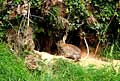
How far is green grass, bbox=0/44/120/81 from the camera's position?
18.6 feet

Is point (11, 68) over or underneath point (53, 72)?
over

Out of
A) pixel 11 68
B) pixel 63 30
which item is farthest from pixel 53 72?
pixel 63 30

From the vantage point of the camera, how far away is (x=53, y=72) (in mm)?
5992

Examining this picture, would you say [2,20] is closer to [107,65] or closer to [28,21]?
[28,21]

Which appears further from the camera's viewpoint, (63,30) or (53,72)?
(63,30)

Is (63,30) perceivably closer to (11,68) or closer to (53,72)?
(53,72)

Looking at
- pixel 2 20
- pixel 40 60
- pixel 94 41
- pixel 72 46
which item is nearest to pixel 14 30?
pixel 2 20

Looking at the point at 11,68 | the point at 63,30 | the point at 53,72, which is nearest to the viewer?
the point at 11,68

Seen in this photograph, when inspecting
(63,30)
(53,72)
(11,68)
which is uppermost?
(63,30)

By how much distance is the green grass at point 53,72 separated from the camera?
566 cm

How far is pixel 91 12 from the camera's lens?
22.4 feet

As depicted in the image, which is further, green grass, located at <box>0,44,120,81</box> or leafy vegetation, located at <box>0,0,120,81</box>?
leafy vegetation, located at <box>0,0,120,81</box>

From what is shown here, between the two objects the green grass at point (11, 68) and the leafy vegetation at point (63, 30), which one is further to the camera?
the leafy vegetation at point (63, 30)

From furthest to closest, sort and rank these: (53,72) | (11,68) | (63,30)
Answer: (63,30) → (53,72) → (11,68)
